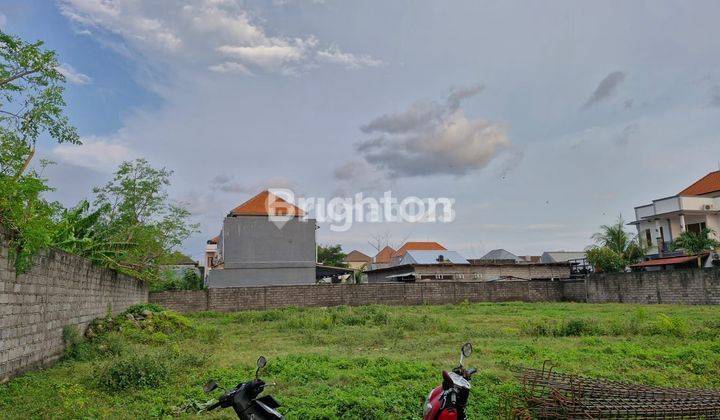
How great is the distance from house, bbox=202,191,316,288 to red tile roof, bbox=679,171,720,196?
2434 cm

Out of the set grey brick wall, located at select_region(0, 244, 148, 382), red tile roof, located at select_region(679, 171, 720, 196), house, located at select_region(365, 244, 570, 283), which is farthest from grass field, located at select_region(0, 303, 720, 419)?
red tile roof, located at select_region(679, 171, 720, 196)

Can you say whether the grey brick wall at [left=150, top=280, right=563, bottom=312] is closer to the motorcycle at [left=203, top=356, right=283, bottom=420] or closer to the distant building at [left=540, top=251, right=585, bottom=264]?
the motorcycle at [left=203, top=356, right=283, bottom=420]

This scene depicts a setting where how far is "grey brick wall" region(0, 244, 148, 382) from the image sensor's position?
6309 millimetres

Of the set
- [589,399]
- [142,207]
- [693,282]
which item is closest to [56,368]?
[589,399]

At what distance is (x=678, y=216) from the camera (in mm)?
28953

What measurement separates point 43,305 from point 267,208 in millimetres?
25466

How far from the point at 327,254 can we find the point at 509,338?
45134mm

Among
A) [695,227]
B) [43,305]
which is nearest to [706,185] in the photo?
[695,227]

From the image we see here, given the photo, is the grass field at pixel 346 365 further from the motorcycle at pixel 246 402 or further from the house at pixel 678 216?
the house at pixel 678 216

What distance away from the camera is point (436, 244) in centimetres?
5528

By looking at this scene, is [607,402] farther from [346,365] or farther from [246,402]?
[346,365]

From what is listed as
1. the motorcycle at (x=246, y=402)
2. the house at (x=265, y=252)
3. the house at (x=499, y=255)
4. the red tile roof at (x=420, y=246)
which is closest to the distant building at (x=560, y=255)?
the house at (x=499, y=255)

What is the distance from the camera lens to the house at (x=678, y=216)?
28.3 meters

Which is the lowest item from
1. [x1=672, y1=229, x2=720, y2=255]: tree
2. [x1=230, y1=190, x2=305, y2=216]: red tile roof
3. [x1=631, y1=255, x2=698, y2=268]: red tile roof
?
[x1=631, y1=255, x2=698, y2=268]: red tile roof
